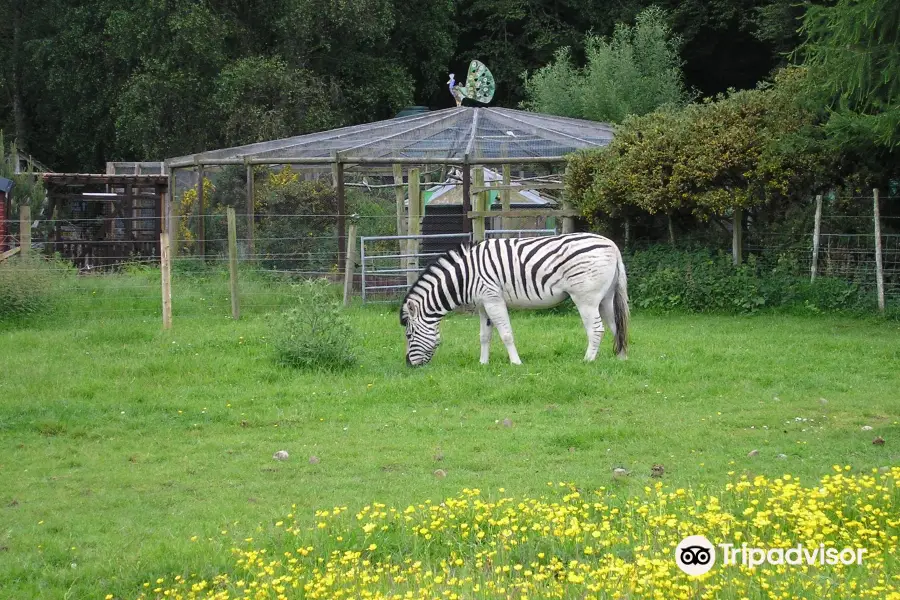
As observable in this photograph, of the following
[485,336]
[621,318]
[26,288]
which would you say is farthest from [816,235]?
[26,288]

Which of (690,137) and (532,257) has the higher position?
(690,137)

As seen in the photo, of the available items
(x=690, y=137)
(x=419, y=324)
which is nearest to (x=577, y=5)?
(x=690, y=137)

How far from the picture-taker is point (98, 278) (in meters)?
17.8

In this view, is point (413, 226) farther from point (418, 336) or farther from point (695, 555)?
point (695, 555)

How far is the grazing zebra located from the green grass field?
382 millimetres

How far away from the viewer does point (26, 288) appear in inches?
611

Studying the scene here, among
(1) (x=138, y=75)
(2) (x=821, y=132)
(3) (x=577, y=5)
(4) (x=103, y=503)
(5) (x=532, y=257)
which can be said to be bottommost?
(4) (x=103, y=503)

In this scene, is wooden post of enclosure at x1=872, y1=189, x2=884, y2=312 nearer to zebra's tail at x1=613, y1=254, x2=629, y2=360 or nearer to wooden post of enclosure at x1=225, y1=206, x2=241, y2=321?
zebra's tail at x1=613, y1=254, x2=629, y2=360

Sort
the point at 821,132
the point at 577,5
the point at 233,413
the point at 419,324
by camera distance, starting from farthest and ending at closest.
Result: 1. the point at 577,5
2. the point at 821,132
3. the point at 419,324
4. the point at 233,413

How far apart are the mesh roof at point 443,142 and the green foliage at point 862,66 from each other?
6.61 metres

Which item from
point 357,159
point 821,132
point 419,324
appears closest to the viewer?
point 419,324

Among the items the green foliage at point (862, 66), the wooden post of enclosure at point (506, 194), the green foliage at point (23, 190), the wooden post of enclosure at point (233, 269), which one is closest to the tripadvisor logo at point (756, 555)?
the green foliage at point (862, 66)

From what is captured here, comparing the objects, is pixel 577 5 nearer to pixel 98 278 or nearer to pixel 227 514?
pixel 98 278

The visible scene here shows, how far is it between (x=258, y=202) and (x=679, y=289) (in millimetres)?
10647
